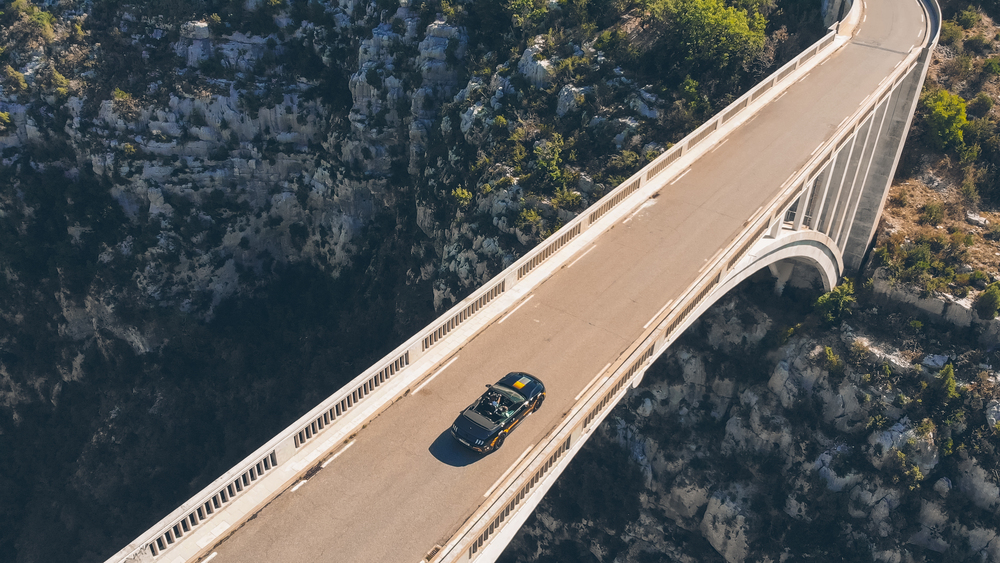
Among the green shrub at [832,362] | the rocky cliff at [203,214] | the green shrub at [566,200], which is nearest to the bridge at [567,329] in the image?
the green shrub at [832,362]

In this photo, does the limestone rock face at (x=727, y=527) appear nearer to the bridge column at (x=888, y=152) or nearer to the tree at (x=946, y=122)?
the bridge column at (x=888, y=152)

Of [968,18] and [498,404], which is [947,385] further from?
[968,18]

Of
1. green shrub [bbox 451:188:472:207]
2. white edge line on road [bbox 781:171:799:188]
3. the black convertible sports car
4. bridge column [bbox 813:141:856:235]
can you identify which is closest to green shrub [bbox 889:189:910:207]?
bridge column [bbox 813:141:856:235]

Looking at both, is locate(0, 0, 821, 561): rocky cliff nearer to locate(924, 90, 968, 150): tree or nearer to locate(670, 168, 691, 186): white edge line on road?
locate(924, 90, 968, 150): tree

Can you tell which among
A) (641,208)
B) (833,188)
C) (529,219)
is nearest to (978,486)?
(833,188)

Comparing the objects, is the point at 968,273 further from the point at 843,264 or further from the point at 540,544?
the point at 540,544
